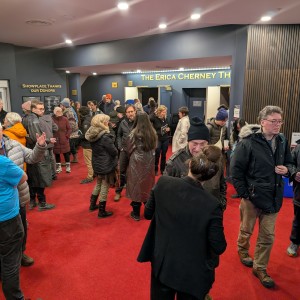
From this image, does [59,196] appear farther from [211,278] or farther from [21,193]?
[211,278]

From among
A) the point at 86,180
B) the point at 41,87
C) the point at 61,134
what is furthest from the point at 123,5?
the point at 41,87

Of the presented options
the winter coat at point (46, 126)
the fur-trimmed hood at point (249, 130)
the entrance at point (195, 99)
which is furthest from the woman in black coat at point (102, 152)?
the entrance at point (195, 99)

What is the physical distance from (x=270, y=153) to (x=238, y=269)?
1.36 metres

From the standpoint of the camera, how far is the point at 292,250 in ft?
11.0

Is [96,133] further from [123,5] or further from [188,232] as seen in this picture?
[188,232]

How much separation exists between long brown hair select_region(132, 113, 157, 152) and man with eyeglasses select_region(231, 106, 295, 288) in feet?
4.83

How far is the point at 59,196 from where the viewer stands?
207 inches

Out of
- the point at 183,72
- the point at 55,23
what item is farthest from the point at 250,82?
the point at 183,72

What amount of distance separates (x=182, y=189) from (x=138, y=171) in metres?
2.51

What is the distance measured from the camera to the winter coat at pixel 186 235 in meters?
1.54

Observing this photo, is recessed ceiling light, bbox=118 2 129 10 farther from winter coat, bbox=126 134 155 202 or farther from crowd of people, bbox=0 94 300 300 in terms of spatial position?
winter coat, bbox=126 134 155 202

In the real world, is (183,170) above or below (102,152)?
above

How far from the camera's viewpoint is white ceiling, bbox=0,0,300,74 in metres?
4.14

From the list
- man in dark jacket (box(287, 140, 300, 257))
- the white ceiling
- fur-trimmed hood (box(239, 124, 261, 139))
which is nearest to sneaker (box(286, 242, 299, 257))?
man in dark jacket (box(287, 140, 300, 257))
